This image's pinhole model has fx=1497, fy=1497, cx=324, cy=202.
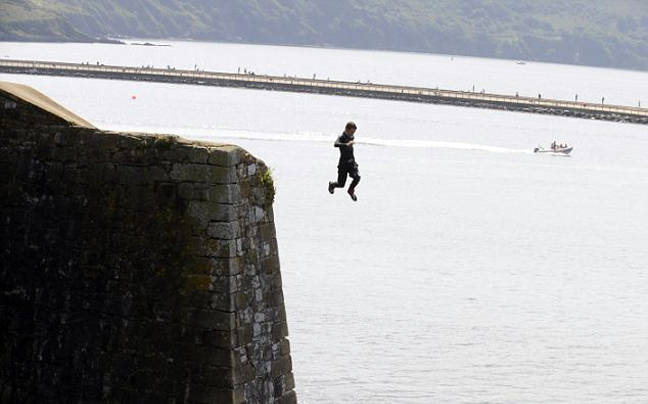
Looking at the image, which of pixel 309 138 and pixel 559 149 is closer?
pixel 559 149

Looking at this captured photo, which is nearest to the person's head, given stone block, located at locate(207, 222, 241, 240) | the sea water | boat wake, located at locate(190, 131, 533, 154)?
stone block, located at locate(207, 222, 241, 240)

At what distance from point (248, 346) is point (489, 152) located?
126m

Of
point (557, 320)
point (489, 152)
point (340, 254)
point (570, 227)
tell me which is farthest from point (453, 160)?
point (557, 320)

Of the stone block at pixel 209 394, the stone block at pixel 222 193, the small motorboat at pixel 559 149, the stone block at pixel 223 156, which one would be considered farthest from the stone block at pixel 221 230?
the small motorboat at pixel 559 149

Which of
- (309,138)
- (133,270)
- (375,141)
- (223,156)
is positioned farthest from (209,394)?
(375,141)

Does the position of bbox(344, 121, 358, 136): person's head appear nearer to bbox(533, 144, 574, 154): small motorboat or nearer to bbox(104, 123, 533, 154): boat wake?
bbox(104, 123, 533, 154): boat wake

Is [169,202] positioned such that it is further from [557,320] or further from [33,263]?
[557,320]

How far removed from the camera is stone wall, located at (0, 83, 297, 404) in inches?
504

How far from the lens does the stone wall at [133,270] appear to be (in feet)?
42.0

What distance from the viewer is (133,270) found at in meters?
13.2

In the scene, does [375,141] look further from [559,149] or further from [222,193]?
[222,193]

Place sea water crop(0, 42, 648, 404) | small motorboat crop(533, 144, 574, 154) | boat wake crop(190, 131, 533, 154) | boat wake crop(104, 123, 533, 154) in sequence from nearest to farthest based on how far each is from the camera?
sea water crop(0, 42, 648, 404), boat wake crop(104, 123, 533, 154), boat wake crop(190, 131, 533, 154), small motorboat crop(533, 144, 574, 154)

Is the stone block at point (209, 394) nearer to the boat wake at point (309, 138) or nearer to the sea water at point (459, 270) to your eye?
the sea water at point (459, 270)

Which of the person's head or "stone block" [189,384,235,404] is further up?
the person's head
